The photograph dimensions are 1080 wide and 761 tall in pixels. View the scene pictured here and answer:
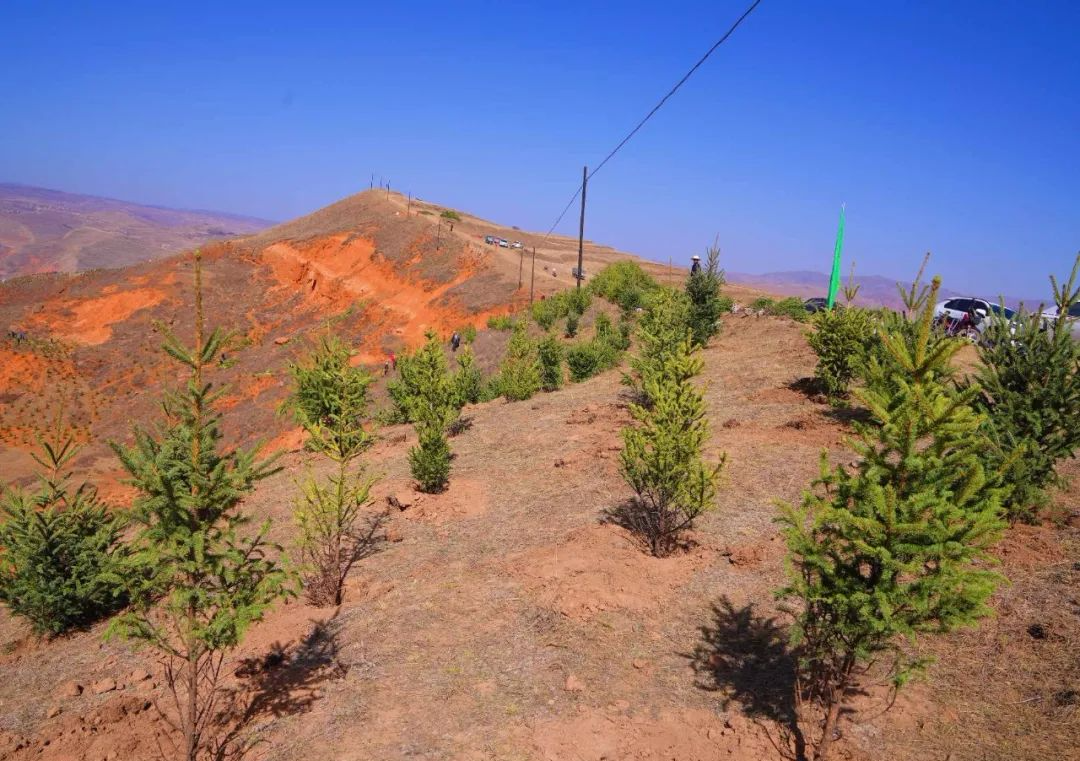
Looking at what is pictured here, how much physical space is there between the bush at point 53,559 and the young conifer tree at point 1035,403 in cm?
1258

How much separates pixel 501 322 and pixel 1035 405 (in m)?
27.6

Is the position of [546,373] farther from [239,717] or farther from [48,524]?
[239,717]

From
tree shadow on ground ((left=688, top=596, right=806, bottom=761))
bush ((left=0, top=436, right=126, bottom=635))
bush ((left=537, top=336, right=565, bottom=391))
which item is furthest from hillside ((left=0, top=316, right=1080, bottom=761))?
bush ((left=537, top=336, right=565, bottom=391))

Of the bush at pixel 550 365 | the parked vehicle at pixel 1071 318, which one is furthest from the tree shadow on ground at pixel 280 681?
the bush at pixel 550 365

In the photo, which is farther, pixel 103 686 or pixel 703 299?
pixel 703 299

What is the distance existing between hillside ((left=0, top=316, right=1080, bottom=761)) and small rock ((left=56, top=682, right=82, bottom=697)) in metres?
0.03

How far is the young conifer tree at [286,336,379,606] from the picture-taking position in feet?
28.6

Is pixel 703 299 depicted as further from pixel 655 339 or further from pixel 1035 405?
pixel 1035 405

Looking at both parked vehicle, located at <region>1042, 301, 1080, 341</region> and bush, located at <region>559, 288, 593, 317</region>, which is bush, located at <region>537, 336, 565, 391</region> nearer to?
bush, located at <region>559, 288, 593, 317</region>

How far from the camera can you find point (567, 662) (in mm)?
6914

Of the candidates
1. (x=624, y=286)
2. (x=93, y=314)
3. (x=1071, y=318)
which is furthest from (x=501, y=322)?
(x=93, y=314)

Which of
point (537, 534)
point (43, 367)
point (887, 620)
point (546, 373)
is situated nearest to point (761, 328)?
point (546, 373)

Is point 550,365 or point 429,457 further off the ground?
point 550,365

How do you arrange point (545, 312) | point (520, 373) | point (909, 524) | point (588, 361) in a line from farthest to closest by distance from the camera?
point (545, 312) < point (588, 361) < point (520, 373) < point (909, 524)
